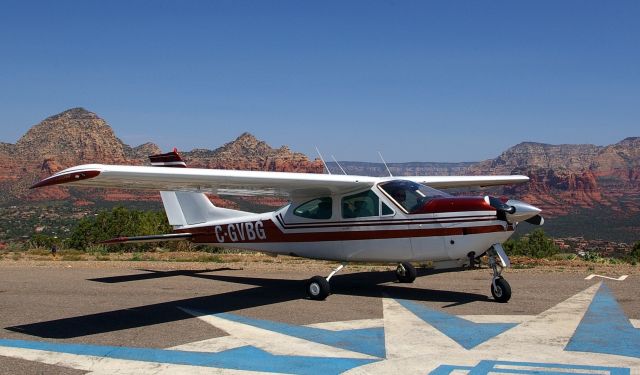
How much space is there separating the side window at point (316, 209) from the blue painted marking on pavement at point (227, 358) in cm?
508

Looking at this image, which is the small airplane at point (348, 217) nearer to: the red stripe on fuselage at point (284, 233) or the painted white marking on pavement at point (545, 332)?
the red stripe on fuselage at point (284, 233)

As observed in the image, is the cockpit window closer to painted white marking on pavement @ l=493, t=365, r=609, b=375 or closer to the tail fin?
the tail fin

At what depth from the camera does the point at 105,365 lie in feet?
21.1

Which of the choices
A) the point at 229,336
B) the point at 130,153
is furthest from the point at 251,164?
the point at 229,336

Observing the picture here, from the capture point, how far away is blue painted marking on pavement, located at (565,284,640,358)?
6.90 metres

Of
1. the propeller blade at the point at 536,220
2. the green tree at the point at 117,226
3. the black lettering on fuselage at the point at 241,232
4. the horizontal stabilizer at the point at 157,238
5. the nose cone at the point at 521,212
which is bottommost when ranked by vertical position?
the green tree at the point at 117,226

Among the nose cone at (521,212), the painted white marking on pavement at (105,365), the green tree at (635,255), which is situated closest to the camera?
the painted white marking on pavement at (105,365)

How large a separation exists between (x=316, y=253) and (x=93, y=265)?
7923 mm

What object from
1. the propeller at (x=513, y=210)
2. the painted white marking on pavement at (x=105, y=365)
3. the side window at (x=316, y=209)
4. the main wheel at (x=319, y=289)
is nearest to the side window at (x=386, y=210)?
the side window at (x=316, y=209)

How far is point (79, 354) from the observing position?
22.6ft

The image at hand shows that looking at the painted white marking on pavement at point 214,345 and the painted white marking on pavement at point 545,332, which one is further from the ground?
the painted white marking on pavement at point 214,345

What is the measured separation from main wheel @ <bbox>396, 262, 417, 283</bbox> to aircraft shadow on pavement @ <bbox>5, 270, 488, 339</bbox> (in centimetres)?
27

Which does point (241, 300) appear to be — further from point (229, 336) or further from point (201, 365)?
point (201, 365)

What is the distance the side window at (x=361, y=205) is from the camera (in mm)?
11289
